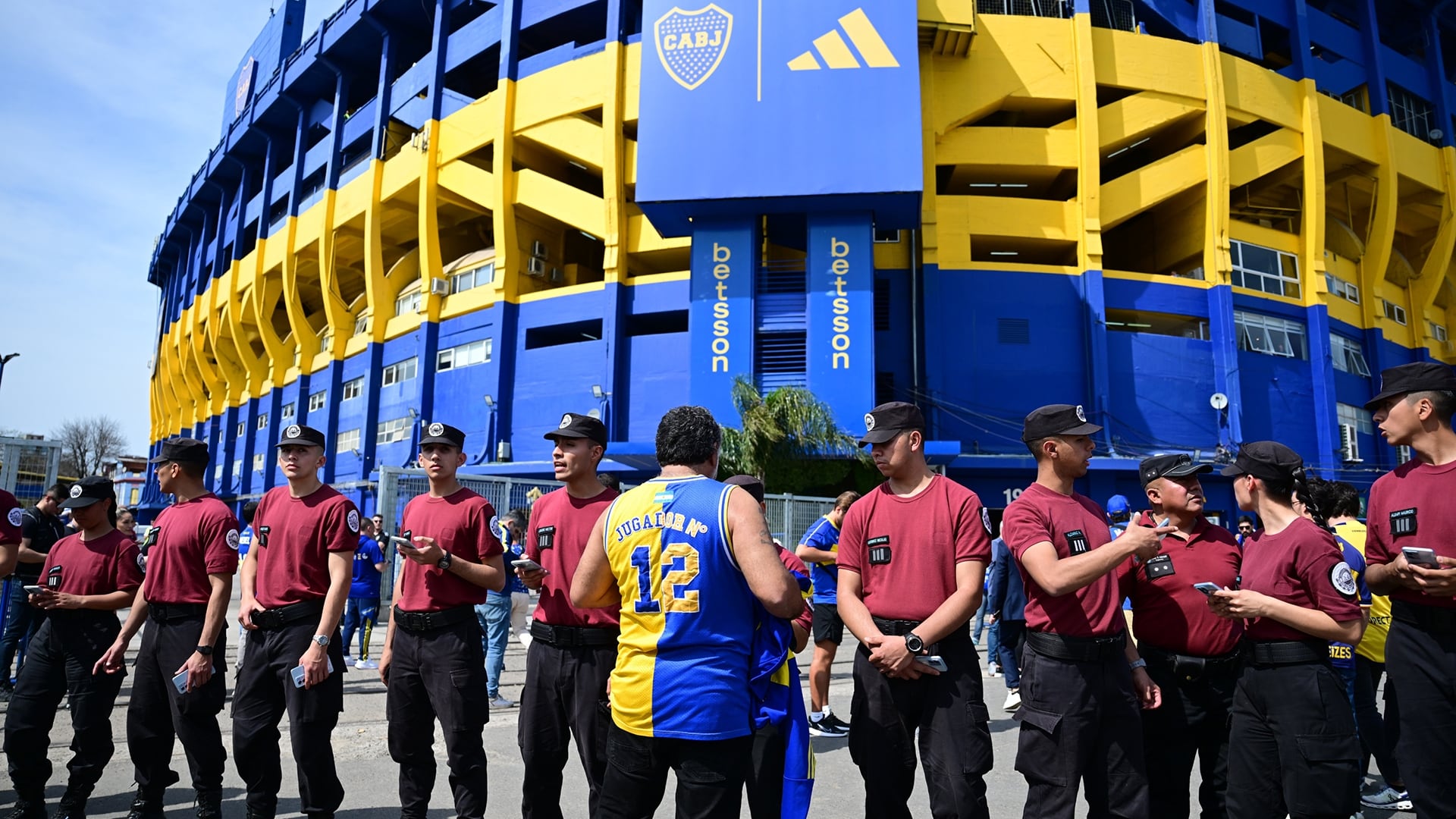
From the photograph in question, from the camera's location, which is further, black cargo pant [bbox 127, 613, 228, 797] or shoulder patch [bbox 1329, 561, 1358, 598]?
black cargo pant [bbox 127, 613, 228, 797]

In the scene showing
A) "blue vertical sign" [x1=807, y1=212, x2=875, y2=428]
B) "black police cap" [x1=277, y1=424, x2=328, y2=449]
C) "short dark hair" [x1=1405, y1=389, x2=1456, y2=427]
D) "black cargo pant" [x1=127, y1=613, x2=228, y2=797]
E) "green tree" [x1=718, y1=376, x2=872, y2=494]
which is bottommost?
"black cargo pant" [x1=127, y1=613, x2=228, y2=797]

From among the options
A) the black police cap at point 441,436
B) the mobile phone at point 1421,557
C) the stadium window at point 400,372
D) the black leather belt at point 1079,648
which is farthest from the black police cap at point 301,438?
the stadium window at point 400,372

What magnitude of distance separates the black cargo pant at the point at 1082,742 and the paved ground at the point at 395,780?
65.7 inches

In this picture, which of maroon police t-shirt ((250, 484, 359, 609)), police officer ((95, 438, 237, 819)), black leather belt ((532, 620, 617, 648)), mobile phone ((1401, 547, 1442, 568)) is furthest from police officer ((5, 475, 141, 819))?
mobile phone ((1401, 547, 1442, 568))

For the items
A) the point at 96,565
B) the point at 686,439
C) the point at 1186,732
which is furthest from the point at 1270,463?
the point at 96,565

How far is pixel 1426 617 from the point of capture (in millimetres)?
3410

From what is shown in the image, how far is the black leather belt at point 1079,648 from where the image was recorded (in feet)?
11.4

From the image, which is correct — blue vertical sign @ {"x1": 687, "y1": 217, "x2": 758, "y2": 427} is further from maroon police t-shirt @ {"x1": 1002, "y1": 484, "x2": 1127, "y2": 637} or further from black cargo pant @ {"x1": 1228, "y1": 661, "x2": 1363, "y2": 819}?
black cargo pant @ {"x1": 1228, "y1": 661, "x2": 1363, "y2": 819}

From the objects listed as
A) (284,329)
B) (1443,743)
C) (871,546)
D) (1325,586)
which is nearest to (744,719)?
(871,546)

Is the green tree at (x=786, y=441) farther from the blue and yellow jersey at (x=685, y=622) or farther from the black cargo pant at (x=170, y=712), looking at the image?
the blue and yellow jersey at (x=685, y=622)

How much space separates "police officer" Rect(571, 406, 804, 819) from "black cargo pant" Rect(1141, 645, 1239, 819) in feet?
7.15

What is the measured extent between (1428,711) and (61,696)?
662cm

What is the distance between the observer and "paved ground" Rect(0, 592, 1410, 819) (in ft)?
16.3

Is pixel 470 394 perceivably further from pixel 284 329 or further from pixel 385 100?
pixel 284 329
